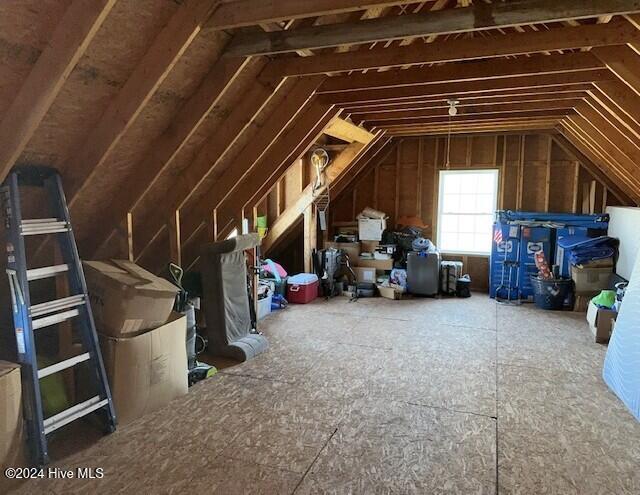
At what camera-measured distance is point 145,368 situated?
302 centimetres

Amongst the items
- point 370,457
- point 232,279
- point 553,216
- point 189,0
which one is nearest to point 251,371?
point 232,279

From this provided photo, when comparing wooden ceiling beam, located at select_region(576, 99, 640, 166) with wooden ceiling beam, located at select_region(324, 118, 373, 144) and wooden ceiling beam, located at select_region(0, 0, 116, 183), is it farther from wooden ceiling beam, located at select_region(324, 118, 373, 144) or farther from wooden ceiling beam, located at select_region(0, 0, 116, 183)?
wooden ceiling beam, located at select_region(0, 0, 116, 183)

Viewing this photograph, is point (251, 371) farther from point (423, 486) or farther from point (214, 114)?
point (214, 114)

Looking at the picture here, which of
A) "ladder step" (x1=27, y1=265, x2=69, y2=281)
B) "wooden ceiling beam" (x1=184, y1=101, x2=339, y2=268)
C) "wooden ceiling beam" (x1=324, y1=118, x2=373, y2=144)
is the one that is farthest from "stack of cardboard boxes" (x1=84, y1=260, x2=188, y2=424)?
"wooden ceiling beam" (x1=324, y1=118, x2=373, y2=144)

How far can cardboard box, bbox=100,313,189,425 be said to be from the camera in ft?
9.52

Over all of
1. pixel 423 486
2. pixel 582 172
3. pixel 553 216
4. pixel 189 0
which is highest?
pixel 189 0

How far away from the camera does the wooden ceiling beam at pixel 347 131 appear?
529cm

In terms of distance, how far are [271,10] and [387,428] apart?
262cm

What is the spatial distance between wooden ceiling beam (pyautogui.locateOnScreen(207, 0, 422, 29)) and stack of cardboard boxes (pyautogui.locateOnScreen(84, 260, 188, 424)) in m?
1.69

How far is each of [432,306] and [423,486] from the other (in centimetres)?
413

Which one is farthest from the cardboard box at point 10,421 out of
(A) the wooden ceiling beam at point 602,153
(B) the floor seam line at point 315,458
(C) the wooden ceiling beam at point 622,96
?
(A) the wooden ceiling beam at point 602,153

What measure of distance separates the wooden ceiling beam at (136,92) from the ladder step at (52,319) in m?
0.79

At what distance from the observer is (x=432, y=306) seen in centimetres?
630

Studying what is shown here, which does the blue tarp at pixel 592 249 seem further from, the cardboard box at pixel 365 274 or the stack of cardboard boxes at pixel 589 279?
the cardboard box at pixel 365 274
